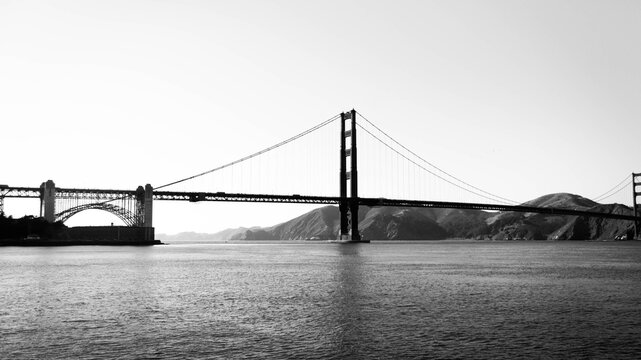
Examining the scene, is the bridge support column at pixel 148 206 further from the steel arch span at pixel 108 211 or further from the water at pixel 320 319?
the water at pixel 320 319

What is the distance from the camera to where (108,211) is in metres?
128

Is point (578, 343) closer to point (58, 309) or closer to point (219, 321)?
point (219, 321)

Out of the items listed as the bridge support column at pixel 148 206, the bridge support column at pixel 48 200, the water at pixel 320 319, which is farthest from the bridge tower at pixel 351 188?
the water at pixel 320 319

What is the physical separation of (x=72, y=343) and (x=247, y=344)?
17.7 ft

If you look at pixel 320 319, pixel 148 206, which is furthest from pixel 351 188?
pixel 320 319

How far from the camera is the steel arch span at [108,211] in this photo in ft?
413

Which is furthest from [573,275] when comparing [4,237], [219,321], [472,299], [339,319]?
[4,237]

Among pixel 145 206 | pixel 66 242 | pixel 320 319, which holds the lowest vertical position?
pixel 66 242

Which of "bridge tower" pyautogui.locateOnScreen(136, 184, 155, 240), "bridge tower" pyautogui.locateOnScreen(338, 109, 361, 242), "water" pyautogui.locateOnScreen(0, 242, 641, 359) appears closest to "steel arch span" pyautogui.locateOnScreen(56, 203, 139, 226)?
"bridge tower" pyautogui.locateOnScreen(136, 184, 155, 240)

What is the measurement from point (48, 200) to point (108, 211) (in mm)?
11686

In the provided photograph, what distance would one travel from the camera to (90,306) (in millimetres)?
27656

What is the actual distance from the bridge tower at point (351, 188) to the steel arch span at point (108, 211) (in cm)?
4415

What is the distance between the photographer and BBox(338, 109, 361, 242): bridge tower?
132 metres

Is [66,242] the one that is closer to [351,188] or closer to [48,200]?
[48,200]
